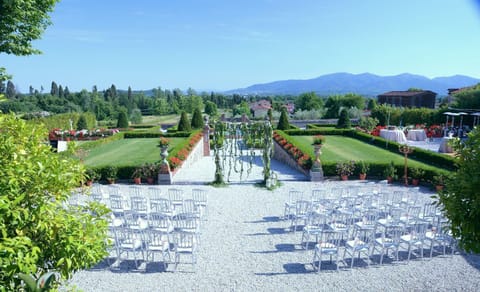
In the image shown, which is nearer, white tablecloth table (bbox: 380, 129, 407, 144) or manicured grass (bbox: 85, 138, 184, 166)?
manicured grass (bbox: 85, 138, 184, 166)

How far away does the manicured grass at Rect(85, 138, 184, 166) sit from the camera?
1970cm

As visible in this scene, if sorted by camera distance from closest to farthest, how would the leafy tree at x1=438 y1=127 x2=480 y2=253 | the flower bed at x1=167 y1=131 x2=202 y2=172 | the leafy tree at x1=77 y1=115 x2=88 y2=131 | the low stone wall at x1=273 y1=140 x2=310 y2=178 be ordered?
the leafy tree at x1=438 y1=127 x2=480 y2=253 < the flower bed at x1=167 y1=131 x2=202 y2=172 < the low stone wall at x1=273 y1=140 x2=310 y2=178 < the leafy tree at x1=77 y1=115 x2=88 y2=131

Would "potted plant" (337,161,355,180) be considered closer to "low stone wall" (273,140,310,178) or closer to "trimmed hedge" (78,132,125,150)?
"low stone wall" (273,140,310,178)

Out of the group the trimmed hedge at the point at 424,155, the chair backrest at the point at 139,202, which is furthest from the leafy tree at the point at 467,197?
the trimmed hedge at the point at 424,155

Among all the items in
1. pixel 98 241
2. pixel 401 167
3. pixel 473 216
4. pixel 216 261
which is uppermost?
pixel 473 216

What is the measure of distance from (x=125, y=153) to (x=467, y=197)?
21.3 meters

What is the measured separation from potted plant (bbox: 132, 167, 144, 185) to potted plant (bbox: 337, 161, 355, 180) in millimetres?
8893

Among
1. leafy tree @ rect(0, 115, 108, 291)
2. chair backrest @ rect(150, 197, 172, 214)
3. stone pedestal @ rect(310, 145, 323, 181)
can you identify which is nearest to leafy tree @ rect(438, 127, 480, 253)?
leafy tree @ rect(0, 115, 108, 291)

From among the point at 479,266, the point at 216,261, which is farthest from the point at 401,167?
the point at 216,261

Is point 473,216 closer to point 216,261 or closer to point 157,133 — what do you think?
point 216,261

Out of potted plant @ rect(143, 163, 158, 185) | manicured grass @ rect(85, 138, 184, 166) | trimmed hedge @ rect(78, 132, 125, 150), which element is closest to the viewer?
Answer: potted plant @ rect(143, 163, 158, 185)

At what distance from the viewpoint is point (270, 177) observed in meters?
14.7

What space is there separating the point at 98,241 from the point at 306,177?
13482 millimetres

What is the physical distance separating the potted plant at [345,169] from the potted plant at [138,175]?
8893 millimetres
